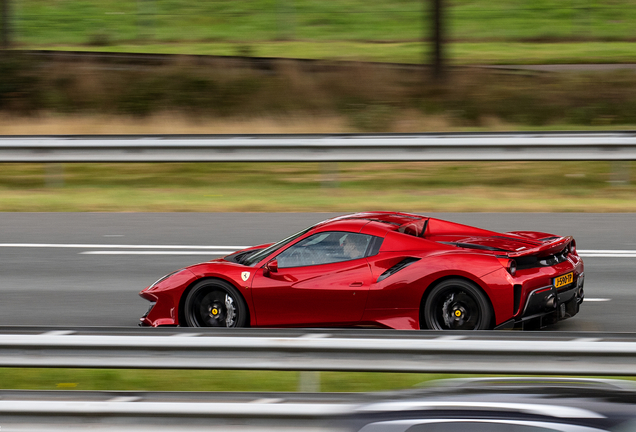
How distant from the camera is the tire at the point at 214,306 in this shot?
7668mm

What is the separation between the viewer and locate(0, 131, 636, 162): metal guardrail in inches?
523

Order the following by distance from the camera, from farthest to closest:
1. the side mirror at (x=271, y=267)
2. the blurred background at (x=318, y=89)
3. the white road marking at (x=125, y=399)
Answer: the blurred background at (x=318, y=89) → the side mirror at (x=271, y=267) → the white road marking at (x=125, y=399)

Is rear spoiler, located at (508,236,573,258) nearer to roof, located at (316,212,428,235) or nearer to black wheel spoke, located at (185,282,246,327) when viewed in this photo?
roof, located at (316,212,428,235)

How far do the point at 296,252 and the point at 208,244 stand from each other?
141 inches

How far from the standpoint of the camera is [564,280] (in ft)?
23.9

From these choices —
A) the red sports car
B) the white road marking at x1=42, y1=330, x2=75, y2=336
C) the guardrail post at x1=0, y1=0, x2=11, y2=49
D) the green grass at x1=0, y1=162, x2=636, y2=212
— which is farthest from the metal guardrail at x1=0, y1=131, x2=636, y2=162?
the guardrail post at x1=0, y1=0, x2=11, y2=49

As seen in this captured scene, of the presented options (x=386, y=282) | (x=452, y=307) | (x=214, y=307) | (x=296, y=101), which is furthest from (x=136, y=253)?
(x=296, y=101)

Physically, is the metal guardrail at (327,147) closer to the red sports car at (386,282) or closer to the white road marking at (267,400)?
the red sports car at (386,282)

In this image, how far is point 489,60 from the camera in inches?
968


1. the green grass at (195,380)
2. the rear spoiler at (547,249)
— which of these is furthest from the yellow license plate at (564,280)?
the green grass at (195,380)

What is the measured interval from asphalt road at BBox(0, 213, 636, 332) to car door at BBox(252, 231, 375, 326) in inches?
59.6

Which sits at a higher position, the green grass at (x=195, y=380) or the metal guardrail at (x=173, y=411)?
the metal guardrail at (x=173, y=411)

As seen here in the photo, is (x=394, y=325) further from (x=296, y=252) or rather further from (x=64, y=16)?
(x=64, y=16)

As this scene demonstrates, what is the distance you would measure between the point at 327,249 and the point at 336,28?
21856 mm
